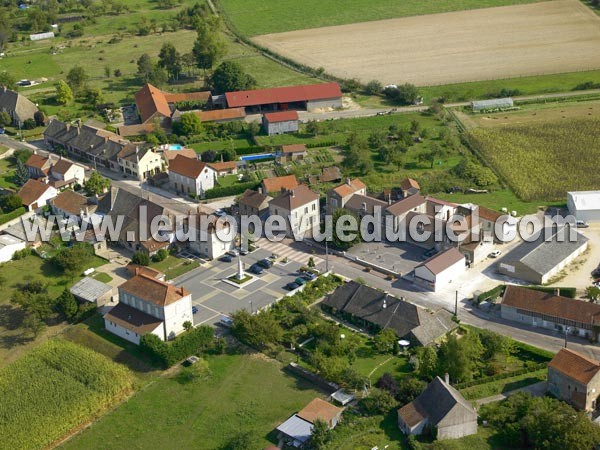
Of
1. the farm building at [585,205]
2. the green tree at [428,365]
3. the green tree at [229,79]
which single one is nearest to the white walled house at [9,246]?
the green tree at [428,365]

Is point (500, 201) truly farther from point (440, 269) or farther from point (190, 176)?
point (190, 176)

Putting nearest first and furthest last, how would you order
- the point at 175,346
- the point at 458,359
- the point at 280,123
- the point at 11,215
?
the point at 458,359 < the point at 175,346 < the point at 11,215 < the point at 280,123

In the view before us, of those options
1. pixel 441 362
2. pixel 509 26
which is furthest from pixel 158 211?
pixel 509 26

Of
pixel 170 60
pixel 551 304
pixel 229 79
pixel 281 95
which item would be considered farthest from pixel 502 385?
pixel 170 60

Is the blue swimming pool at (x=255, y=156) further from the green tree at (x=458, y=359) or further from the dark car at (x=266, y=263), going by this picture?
the green tree at (x=458, y=359)

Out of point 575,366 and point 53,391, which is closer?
point 575,366

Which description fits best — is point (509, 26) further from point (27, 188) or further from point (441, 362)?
point (441, 362)
